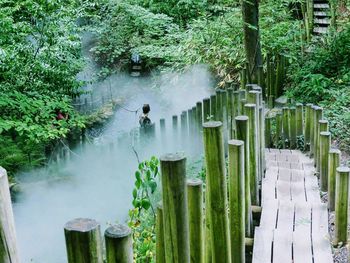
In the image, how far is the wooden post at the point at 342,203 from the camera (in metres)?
2.86

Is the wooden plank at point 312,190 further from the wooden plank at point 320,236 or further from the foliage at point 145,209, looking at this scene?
the foliage at point 145,209

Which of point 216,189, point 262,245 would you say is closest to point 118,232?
point 216,189

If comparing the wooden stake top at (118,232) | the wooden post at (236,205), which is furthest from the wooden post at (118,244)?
the wooden post at (236,205)

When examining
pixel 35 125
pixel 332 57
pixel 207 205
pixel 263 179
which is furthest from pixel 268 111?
pixel 207 205

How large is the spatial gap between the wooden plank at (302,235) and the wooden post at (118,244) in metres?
1.79

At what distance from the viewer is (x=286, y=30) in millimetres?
8531

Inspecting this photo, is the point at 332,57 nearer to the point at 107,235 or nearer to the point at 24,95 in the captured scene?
the point at 24,95

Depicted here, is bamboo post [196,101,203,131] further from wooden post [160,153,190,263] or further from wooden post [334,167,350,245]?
wooden post [160,153,190,263]

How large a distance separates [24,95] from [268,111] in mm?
3628

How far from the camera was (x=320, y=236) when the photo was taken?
2.91m

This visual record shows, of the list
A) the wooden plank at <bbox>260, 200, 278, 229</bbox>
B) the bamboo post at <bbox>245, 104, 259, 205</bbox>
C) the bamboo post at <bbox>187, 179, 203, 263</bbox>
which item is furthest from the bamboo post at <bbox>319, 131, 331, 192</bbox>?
the bamboo post at <bbox>187, 179, 203, 263</bbox>

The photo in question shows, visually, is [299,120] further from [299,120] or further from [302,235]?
[302,235]

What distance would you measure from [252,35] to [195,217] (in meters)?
5.51

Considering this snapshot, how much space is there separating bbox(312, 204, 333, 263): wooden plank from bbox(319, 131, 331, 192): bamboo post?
1.45 ft
